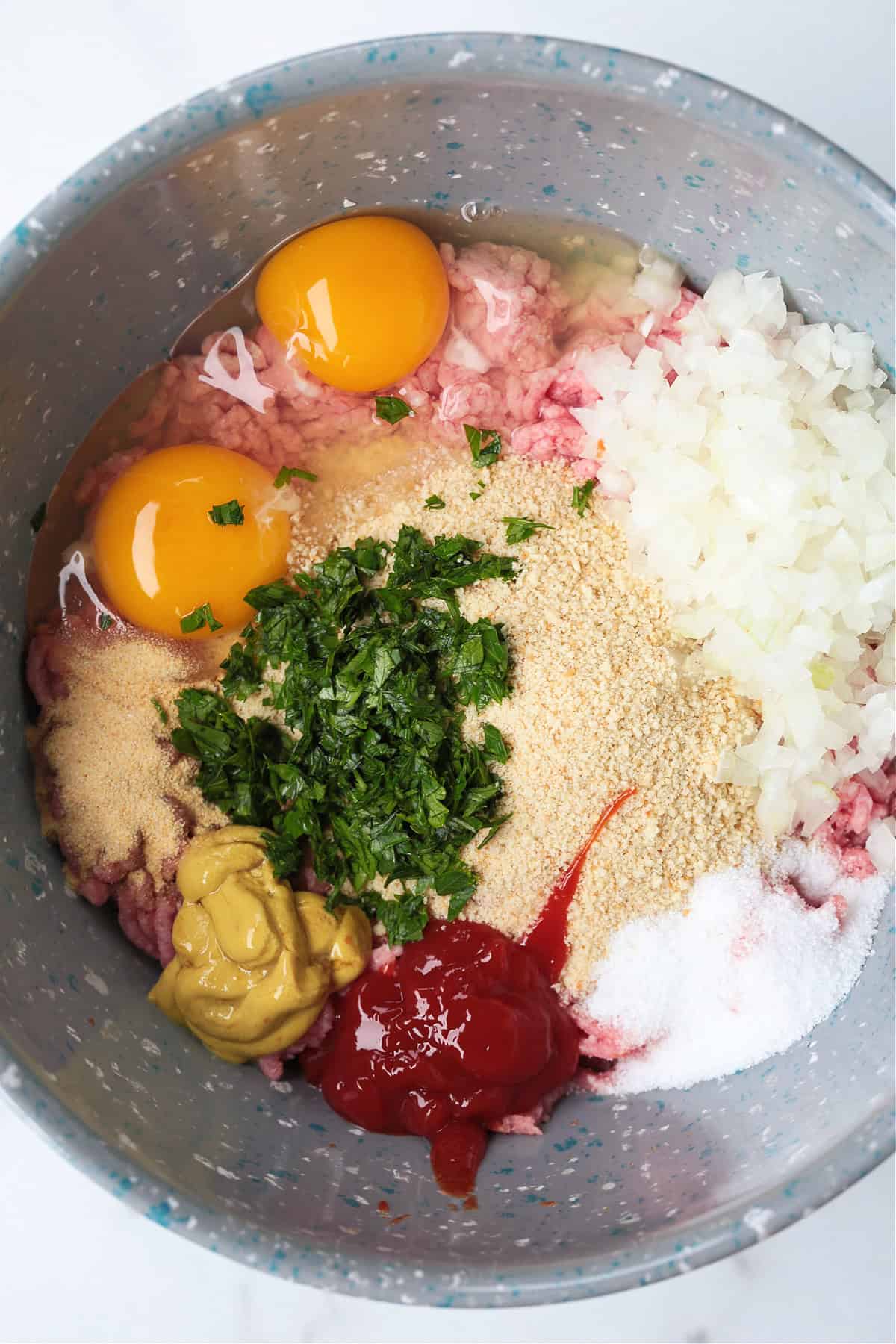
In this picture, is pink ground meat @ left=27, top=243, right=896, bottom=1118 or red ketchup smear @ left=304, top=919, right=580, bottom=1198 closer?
red ketchup smear @ left=304, top=919, right=580, bottom=1198

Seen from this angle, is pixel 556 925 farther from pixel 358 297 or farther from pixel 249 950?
pixel 358 297

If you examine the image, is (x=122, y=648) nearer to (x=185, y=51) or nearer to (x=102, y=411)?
(x=102, y=411)

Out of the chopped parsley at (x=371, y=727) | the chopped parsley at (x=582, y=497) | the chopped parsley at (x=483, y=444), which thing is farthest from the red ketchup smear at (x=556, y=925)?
the chopped parsley at (x=483, y=444)

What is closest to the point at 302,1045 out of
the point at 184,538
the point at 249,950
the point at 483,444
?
the point at 249,950

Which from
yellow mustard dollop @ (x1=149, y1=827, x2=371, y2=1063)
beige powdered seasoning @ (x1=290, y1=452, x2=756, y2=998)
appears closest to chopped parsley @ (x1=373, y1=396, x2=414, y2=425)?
beige powdered seasoning @ (x1=290, y1=452, x2=756, y2=998)

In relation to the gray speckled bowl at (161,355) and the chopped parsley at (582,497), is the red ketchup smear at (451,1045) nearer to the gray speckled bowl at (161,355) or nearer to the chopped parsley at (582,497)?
the gray speckled bowl at (161,355)

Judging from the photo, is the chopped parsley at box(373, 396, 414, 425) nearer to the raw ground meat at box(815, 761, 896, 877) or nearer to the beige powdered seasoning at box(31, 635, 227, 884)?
the beige powdered seasoning at box(31, 635, 227, 884)

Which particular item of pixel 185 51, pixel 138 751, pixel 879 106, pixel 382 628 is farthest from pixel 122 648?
pixel 879 106
